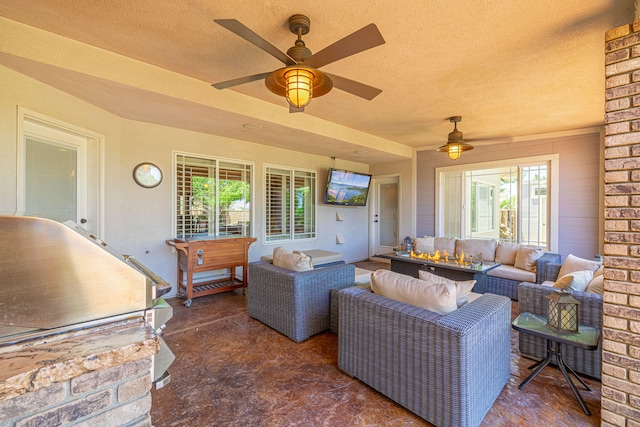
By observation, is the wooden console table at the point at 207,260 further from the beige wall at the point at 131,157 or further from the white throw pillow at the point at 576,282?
the white throw pillow at the point at 576,282

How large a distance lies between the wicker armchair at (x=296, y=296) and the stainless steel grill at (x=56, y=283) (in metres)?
1.83

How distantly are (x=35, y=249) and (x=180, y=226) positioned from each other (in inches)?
144

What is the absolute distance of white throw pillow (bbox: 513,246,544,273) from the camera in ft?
12.9

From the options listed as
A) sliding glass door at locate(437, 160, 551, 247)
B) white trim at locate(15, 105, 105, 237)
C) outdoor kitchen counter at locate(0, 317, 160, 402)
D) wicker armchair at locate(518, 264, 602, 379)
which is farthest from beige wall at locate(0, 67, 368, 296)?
wicker armchair at locate(518, 264, 602, 379)

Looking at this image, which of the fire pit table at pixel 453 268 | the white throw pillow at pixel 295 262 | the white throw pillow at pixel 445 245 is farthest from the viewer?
the white throw pillow at pixel 445 245

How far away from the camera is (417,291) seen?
1.85 meters

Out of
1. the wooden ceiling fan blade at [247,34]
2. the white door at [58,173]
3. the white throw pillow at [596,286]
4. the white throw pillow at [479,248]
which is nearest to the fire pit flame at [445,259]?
the white throw pillow at [479,248]

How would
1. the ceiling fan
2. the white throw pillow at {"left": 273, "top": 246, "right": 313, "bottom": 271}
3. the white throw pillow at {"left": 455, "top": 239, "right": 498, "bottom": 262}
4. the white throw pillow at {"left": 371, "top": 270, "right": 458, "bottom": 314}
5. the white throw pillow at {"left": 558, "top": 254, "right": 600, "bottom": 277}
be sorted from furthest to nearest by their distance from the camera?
the white throw pillow at {"left": 455, "top": 239, "right": 498, "bottom": 262} → the white throw pillow at {"left": 558, "top": 254, "right": 600, "bottom": 277} → the white throw pillow at {"left": 273, "top": 246, "right": 313, "bottom": 271} → the white throw pillow at {"left": 371, "top": 270, "right": 458, "bottom": 314} → the ceiling fan

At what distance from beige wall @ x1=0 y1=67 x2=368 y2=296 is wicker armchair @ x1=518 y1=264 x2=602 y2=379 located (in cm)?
383

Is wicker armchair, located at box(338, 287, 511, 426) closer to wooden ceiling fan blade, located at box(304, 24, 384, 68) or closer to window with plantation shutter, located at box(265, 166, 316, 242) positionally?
wooden ceiling fan blade, located at box(304, 24, 384, 68)

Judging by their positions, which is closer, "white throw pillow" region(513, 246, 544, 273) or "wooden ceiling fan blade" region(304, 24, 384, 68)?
"wooden ceiling fan blade" region(304, 24, 384, 68)

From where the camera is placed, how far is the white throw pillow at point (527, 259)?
394 centimetres

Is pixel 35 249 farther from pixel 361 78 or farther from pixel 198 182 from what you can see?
pixel 198 182

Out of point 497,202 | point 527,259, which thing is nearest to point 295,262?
point 527,259
